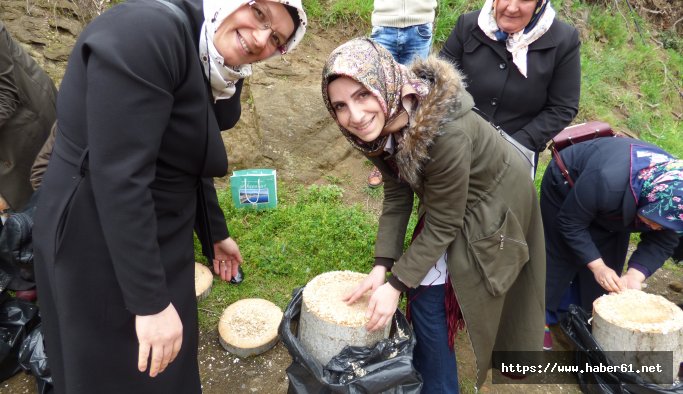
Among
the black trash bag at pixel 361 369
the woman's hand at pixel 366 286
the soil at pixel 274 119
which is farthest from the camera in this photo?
the soil at pixel 274 119

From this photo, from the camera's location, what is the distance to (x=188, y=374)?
5.82ft

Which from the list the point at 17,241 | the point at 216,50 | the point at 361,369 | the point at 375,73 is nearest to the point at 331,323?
the point at 361,369

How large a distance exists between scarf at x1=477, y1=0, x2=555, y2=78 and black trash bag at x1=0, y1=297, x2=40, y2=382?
3019 mm

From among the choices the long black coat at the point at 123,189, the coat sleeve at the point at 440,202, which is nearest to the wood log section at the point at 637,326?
the coat sleeve at the point at 440,202

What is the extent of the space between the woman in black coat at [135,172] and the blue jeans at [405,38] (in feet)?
8.53

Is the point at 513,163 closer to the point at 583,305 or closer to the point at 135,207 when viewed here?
the point at 135,207

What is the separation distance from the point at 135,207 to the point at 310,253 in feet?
8.17

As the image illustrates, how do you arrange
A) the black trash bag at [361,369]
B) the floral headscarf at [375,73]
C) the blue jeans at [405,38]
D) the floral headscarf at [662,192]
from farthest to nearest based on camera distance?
the blue jeans at [405,38]
the floral headscarf at [662,192]
the black trash bag at [361,369]
the floral headscarf at [375,73]

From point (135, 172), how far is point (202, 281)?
221 centimetres

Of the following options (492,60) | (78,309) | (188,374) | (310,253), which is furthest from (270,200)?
(78,309)

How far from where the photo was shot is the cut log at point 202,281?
3199 millimetres

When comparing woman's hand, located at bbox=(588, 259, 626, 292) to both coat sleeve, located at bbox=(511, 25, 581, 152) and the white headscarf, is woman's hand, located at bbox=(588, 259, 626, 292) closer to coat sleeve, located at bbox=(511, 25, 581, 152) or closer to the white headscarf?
coat sleeve, located at bbox=(511, 25, 581, 152)

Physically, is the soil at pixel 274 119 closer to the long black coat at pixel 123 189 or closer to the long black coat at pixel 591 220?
the long black coat at pixel 591 220

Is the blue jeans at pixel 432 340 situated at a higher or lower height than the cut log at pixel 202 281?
higher
